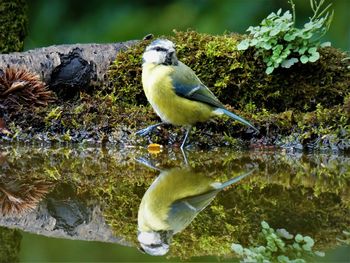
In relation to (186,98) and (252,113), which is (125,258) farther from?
(252,113)

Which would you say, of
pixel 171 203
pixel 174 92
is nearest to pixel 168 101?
pixel 174 92

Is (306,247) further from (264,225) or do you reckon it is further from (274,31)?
(274,31)

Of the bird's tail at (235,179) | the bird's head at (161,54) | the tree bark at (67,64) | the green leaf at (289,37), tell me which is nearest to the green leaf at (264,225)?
the bird's tail at (235,179)

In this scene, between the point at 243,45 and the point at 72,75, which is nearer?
the point at 243,45

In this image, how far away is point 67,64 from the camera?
227 inches

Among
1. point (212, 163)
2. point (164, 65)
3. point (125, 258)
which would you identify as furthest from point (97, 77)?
point (125, 258)

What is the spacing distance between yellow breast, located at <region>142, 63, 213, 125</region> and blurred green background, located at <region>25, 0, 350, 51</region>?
113 inches

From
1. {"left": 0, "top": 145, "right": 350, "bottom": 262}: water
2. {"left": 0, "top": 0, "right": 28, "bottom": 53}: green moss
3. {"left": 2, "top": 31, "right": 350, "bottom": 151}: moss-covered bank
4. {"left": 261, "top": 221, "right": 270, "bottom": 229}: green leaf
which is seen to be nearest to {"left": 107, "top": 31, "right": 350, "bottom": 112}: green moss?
{"left": 2, "top": 31, "right": 350, "bottom": 151}: moss-covered bank

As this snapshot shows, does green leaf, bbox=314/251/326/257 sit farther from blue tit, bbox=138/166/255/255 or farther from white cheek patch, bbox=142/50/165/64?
white cheek patch, bbox=142/50/165/64

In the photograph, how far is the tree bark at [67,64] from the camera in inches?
223

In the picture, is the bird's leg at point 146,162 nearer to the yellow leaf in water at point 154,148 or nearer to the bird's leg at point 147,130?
the yellow leaf in water at point 154,148

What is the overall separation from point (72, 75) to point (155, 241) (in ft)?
11.1

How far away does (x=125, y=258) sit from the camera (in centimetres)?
236

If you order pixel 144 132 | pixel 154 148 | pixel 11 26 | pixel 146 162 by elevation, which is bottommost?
pixel 146 162
